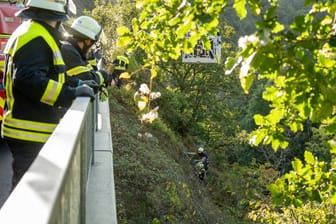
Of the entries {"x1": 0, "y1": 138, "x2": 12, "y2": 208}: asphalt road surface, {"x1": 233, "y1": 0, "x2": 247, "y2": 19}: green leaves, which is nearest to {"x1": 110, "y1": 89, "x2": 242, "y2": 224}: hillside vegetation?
{"x1": 0, "y1": 138, "x2": 12, "y2": 208}: asphalt road surface

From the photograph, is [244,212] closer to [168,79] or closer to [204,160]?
[204,160]

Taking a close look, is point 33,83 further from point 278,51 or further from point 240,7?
point 278,51

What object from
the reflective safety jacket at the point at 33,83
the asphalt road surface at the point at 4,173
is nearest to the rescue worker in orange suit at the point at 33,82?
the reflective safety jacket at the point at 33,83

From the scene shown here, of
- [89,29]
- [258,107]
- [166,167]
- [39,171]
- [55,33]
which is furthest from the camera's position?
[258,107]

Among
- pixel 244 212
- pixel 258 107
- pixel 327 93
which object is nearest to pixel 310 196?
pixel 327 93

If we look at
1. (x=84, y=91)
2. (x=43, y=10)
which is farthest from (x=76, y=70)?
(x=43, y=10)

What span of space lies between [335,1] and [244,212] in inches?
603

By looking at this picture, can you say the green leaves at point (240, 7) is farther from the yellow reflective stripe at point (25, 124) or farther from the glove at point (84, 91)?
the yellow reflective stripe at point (25, 124)

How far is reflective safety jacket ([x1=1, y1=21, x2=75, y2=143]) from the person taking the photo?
331 cm

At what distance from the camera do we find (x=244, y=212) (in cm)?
1767

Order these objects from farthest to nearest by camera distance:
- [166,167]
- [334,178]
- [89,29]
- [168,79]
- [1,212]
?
[168,79], [166,167], [89,29], [334,178], [1,212]

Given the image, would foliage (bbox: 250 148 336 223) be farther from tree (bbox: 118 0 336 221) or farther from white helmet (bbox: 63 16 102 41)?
white helmet (bbox: 63 16 102 41)

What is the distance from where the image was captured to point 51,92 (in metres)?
3.42

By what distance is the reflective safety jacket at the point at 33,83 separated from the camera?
331 centimetres
